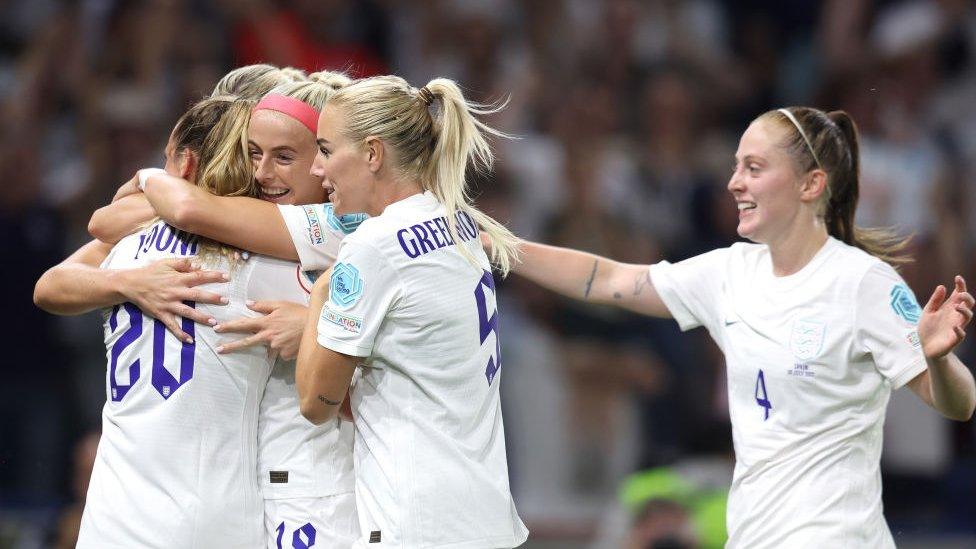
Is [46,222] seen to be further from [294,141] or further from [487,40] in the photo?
[294,141]

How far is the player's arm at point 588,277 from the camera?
4.44 m

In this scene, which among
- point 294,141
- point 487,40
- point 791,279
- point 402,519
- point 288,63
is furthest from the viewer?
point 487,40

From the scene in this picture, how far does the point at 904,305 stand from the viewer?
390 centimetres

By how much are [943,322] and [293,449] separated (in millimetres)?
1926

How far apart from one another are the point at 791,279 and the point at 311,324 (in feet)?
5.18

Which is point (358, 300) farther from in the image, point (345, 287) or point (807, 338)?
point (807, 338)

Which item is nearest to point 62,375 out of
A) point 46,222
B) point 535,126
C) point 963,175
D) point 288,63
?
point 46,222

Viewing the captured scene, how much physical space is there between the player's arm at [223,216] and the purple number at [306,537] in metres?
Result: 0.79

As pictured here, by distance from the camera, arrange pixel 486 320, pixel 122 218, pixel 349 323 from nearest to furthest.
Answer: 1. pixel 349 323
2. pixel 486 320
3. pixel 122 218

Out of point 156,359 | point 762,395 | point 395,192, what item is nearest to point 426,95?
point 395,192

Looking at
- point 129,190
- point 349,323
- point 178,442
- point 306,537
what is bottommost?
point 306,537

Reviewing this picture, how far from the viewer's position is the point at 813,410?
3.88m

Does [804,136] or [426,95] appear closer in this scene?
[426,95]

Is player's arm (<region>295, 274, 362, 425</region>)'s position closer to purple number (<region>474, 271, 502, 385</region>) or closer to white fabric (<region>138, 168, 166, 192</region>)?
purple number (<region>474, 271, 502, 385</region>)
